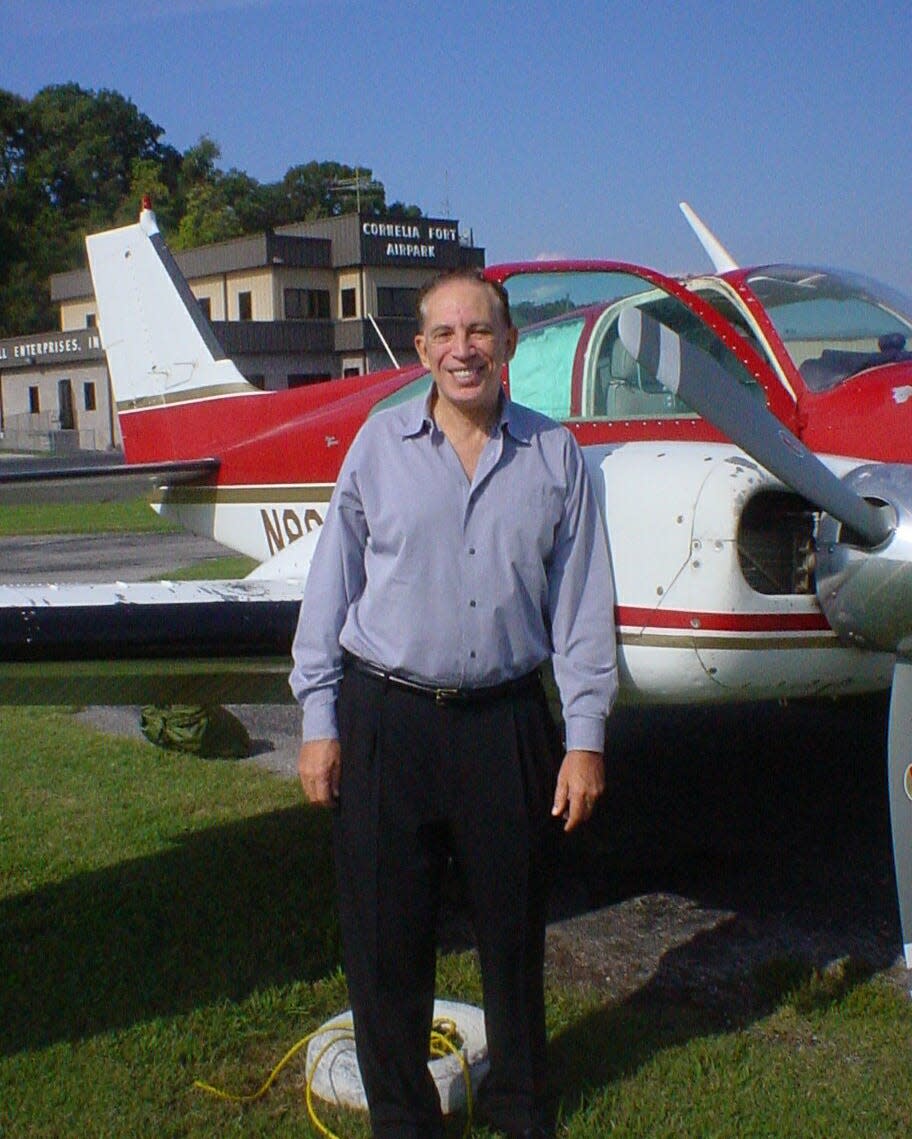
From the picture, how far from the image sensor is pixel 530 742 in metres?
2.67

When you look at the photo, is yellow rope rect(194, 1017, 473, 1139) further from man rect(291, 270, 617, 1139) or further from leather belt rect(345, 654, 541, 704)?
leather belt rect(345, 654, 541, 704)

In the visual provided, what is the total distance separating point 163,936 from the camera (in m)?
3.97

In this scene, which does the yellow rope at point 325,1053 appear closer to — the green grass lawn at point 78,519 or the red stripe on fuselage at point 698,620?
the red stripe on fuselage at point 698,620

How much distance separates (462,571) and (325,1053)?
50.9 inches

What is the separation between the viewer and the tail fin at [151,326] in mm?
7621

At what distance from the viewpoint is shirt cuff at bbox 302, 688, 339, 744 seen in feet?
8.83

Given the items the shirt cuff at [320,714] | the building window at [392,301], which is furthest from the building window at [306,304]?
the shirt cuff at [320,714]

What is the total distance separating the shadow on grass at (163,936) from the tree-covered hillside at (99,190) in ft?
228

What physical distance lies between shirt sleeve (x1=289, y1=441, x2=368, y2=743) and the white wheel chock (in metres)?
0.86

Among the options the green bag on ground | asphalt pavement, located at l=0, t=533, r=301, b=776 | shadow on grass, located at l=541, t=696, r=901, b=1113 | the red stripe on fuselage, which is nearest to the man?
the red stripe on fuselage

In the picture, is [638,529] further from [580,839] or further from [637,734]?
[637,734]

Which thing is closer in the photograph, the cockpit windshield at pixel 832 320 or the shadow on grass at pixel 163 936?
the shadow on grass at pixel 163 936

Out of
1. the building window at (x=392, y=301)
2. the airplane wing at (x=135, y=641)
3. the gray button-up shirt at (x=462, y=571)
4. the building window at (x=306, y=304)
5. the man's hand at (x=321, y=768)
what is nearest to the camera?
the gray button-up shirt at (x=462, y=571)

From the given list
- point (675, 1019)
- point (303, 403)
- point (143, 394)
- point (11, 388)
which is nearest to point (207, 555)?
point (143, 394)
